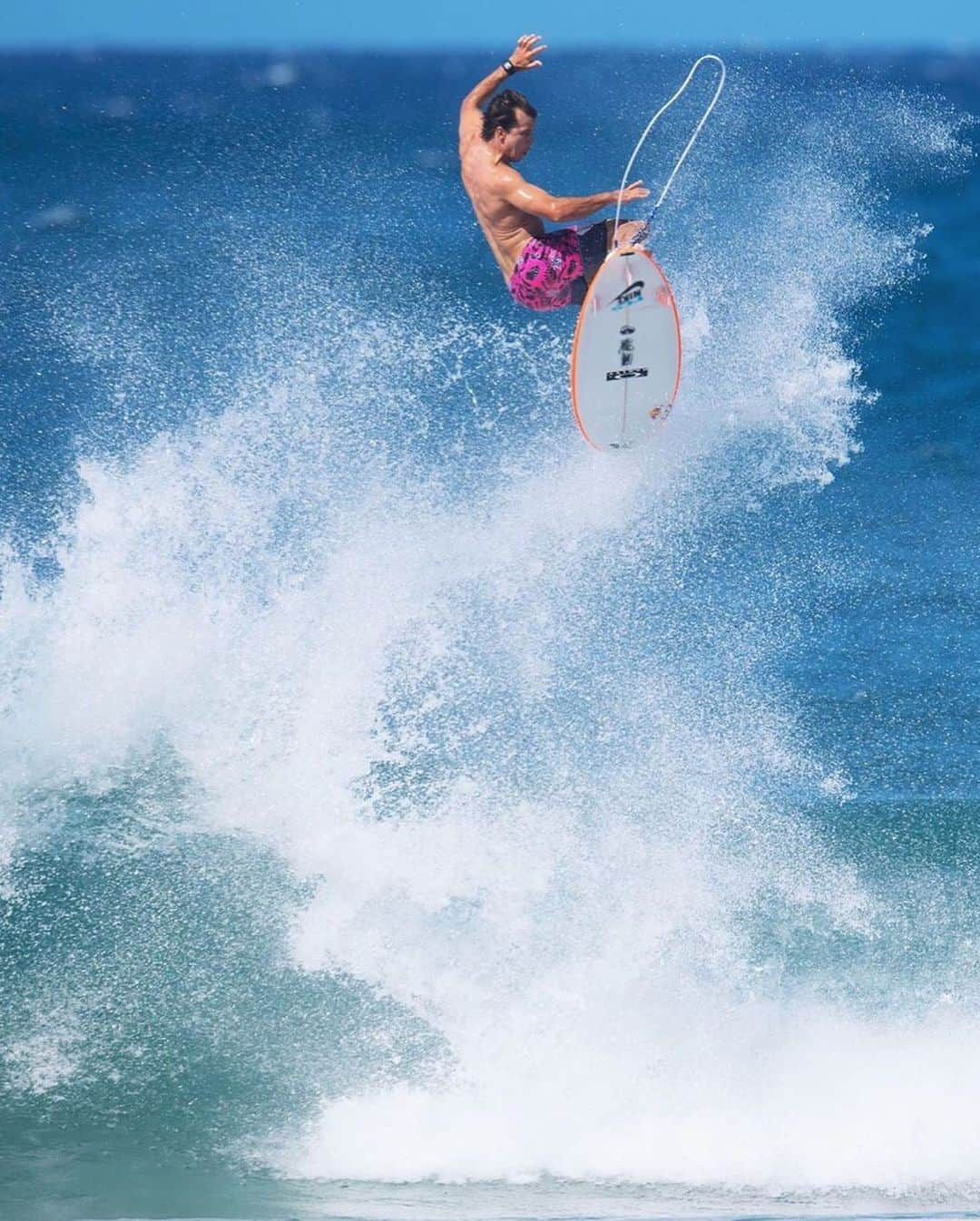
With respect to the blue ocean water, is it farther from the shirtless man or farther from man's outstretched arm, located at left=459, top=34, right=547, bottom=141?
man's outstretched arm, located at left=459, top=34, right=547, bottom=141

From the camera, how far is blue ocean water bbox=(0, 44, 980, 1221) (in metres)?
6.46

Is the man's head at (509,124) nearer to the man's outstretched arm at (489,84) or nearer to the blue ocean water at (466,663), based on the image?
the man's outstretched arm at (489,84)

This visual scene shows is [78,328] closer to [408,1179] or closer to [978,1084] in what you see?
[408,1179]

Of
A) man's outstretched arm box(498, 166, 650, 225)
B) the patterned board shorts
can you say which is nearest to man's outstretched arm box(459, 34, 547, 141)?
man's outstretched arm box(498, 166, 650, 225)

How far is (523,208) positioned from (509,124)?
0.33 meters

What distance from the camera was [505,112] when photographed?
19.4ft

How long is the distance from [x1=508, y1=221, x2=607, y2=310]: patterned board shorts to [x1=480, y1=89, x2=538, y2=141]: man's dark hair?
0.52 m

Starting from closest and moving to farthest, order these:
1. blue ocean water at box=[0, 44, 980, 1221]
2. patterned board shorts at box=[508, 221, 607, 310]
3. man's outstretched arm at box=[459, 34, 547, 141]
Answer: man's outstretched arm at box=[459, 34, 547, 141], patterned board shorts at box=[508, 221, 607, 310], blue ocean water at box=[0, 44, 980, 1221]

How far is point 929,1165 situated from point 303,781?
3.47m

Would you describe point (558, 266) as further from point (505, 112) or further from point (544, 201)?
point (505, 112)

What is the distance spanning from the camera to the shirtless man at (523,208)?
233 inches

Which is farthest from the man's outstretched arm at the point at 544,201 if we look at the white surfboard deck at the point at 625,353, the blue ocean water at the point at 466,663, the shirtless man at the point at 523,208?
the blue ocean water at the point at 466,663

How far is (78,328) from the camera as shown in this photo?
10.0 metres

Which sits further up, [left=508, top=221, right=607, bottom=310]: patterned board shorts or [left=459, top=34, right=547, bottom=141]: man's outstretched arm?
[left=459, top=34, right=547, bottom=141]: man's outstretched arm
